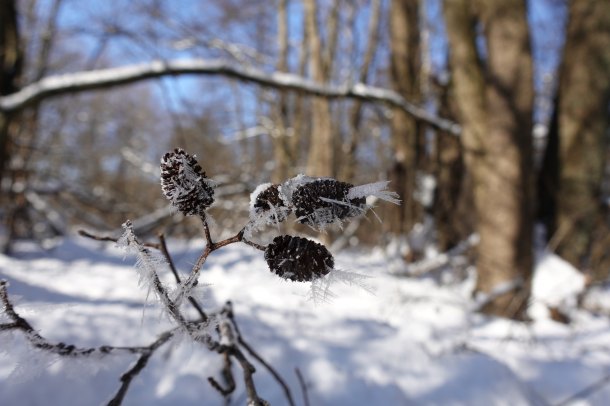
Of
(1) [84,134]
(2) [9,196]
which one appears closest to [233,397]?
(2) [9,196]

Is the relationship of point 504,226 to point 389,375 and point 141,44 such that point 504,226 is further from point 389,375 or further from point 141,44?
point 141,44

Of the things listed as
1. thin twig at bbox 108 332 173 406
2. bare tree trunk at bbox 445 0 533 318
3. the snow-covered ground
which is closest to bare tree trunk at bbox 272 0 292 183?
bare tree trunk at bbox 445 0 533 318

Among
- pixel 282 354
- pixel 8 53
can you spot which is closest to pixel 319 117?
pixel 8 53

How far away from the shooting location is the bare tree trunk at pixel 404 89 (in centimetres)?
448

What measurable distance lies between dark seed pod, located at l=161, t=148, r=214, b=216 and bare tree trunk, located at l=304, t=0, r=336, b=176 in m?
3.25

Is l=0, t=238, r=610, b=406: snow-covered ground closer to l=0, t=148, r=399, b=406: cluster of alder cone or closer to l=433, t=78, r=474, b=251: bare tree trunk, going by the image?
l=0, t=148, r=399, b=406: cluster of alder cone

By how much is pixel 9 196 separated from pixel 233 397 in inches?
126

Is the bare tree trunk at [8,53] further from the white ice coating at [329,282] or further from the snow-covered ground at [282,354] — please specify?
the white ice coating at [329,282]

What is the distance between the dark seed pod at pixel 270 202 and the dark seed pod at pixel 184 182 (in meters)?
0.06

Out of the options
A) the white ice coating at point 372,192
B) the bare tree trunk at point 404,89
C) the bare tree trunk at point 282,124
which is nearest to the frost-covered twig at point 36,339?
the white ice coating at point 372,192

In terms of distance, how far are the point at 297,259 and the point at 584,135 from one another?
3.54 metres

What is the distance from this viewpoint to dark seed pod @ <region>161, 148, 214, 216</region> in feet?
1.52

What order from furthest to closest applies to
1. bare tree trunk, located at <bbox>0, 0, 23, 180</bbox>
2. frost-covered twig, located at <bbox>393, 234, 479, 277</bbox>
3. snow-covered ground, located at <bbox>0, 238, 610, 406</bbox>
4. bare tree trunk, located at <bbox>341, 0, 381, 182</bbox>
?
1. bare tree trunk, located at <bbox>341, 0, 381, 182</bbox>
2. frost-covered twig, located at <bbox>393, 234, 479, 277</bbox>
3. bare tree trunk, located at <bbox>0, 0, 23, 180</bbox>
4. snow-covered ground, located at <bbox>0, 238, 610, 406</bbox>

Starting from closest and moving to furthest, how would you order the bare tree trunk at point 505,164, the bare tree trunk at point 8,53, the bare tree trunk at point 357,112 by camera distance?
the bare tree trunk at point 505,164
the bare tree trunk at point 8,53
the bare tree trunk at point 357,112
